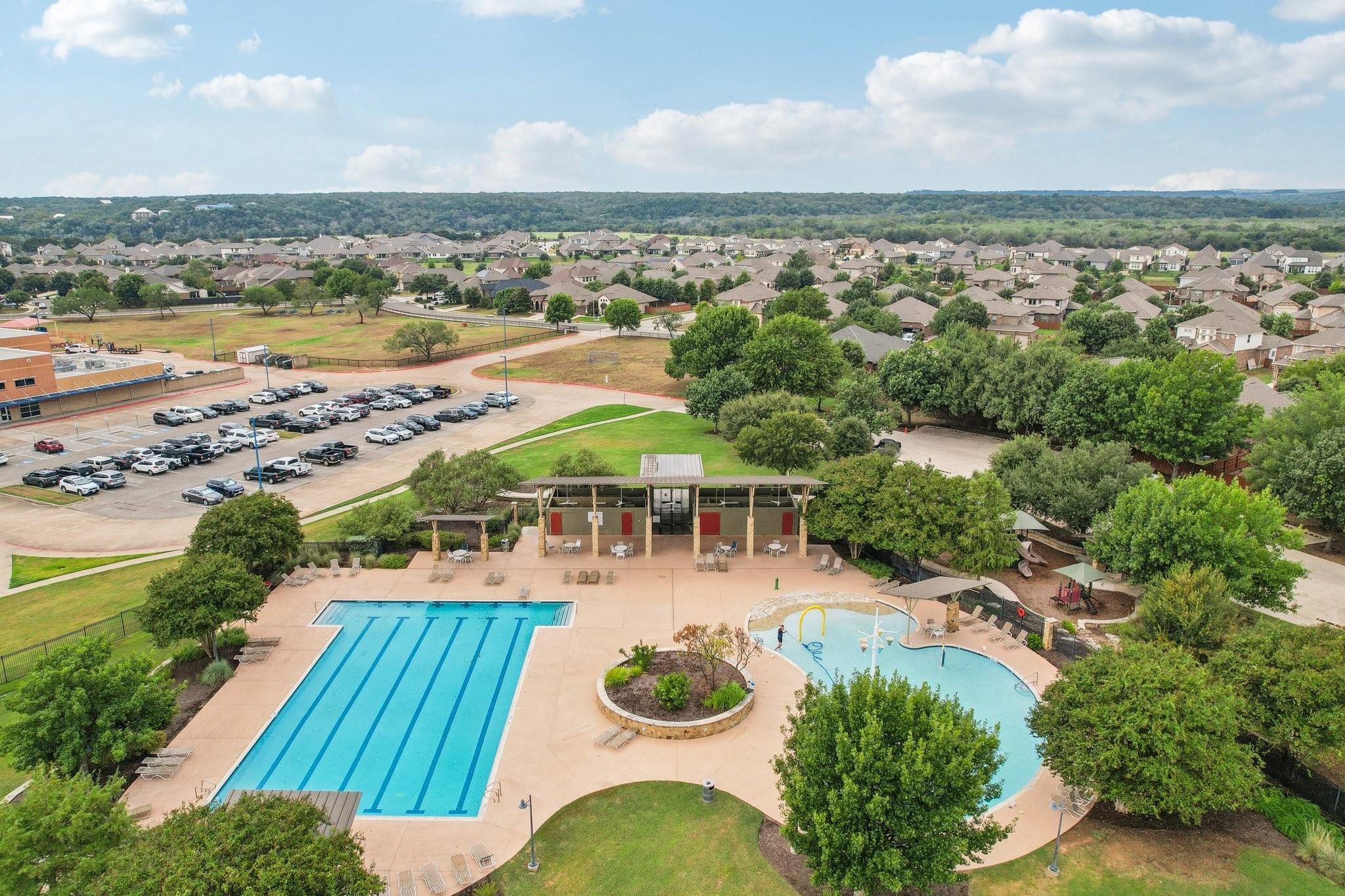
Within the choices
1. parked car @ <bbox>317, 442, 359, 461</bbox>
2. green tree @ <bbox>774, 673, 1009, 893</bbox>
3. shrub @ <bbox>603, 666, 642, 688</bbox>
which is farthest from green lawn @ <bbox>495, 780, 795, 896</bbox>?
parked car @ <bbox>317, 442, 359, 461</bbox>

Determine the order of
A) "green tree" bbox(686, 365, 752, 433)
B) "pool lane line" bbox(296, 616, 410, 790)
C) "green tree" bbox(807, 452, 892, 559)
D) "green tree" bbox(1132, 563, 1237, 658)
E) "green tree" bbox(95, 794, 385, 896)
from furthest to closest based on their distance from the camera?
"green tree" bbox(686, 365, 752, 433) → "green tree" bbox(807, 452, 892, 559) → "green tree" bbox(1132, 563, 1237, 658) → "pool lane line" bbox(296, 616, 410, 790) → "green tree" bbox(95, 794, 385, 896)

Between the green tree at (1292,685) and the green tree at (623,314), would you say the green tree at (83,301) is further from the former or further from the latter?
the green tree at (1292,685)

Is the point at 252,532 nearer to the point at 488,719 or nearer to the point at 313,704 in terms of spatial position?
the point at 313,704

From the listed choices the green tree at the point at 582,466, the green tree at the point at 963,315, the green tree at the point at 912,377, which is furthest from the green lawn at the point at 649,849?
the green tree at the point at 963,315

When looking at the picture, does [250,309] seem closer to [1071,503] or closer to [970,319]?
[970,319]

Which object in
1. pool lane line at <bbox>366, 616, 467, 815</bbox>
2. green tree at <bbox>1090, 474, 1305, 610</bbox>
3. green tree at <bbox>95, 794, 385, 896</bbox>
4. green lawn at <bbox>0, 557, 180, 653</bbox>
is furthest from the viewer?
green lawn at <bbox>0, 557, 180, 653</bbox>

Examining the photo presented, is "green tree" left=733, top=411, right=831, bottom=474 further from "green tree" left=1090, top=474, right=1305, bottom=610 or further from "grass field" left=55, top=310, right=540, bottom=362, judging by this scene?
"grass field" left=55, top=310, right=540, bottom=362

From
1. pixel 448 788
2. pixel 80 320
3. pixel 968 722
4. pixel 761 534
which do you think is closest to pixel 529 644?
pixel 448 788
